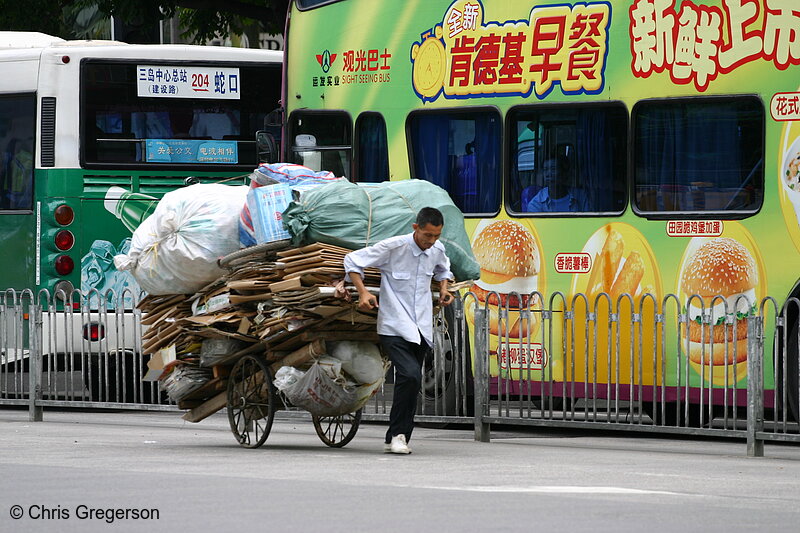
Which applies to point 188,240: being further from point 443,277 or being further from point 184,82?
point 184,82

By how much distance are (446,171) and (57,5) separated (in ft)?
41.6

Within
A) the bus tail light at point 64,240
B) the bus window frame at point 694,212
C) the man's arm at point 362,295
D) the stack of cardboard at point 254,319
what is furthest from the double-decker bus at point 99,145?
the man's arm at point 362,295

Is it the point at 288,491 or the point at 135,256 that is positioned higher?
the point at 135,256

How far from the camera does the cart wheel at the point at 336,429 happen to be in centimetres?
1184

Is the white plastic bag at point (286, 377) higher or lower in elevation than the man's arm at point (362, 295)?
lower

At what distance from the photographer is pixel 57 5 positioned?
2536 cm

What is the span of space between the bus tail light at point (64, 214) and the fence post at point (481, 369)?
5534 mm

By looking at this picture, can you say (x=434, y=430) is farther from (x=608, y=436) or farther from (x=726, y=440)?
(x=726, y=440)

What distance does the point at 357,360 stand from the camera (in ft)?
37.3

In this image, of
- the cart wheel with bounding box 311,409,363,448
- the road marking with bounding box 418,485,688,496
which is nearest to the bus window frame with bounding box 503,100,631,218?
the cart wheel with bounding box 311,409,363,448

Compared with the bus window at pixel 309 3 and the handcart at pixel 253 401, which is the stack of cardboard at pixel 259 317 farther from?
the bus window at pixel 309 3

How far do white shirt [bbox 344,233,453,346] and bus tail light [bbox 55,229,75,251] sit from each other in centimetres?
620

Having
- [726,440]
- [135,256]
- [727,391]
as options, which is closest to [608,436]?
[726,440]

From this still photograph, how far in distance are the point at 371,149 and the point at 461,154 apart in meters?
0.98
